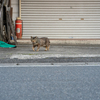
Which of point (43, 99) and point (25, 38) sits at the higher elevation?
point (43, 99)

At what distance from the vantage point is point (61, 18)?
55.1ft

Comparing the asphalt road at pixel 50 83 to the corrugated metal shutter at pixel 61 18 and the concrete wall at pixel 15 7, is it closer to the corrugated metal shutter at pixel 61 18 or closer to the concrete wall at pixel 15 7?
the corrugated metal shutter at pixel 61 18

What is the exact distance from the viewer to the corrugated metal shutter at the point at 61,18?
653 inches

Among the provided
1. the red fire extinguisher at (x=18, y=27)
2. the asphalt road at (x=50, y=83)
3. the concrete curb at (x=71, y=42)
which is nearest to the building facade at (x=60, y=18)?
the red fire extinguisher at (x=18, y=27)

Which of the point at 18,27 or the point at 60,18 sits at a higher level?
the point at 60,18

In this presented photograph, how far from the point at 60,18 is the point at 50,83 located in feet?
37.7

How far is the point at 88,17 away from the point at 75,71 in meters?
10.3

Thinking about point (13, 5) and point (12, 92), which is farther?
point (13, 5)

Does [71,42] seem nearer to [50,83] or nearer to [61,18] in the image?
[61,18]

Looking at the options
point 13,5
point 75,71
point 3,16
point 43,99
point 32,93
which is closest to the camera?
point 43,99

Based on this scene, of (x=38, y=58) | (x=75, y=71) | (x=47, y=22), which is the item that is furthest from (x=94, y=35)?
(x=75, y=71)

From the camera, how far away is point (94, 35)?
56.1ft

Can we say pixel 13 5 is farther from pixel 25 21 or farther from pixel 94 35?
pixel 94 35

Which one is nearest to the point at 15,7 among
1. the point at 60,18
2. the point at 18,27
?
the point at 18,27
